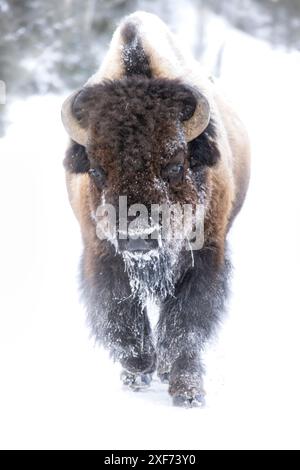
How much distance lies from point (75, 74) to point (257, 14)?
1495 centimetres

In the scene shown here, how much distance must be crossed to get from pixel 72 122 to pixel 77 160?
0.30 m

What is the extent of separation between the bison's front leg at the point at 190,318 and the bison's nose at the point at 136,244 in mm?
869

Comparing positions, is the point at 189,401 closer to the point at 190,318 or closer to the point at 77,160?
the point at 190,318

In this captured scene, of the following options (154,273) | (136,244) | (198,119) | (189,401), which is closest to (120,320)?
(154,273)

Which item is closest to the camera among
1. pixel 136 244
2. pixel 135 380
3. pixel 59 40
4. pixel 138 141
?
pixel 136 244

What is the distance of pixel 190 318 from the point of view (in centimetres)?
640

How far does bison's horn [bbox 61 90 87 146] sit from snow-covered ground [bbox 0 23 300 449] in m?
1.68

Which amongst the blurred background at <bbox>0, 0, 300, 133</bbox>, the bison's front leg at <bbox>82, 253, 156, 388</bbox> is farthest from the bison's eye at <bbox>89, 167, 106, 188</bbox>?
the blurred background at <bbox>0, 0, 300, 133</bbox>

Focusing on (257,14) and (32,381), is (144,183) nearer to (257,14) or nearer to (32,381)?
(32,381)

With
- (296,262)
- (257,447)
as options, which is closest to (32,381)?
(257,447)

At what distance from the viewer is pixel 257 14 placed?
35.0m

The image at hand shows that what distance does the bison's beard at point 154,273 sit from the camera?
6.12 metres

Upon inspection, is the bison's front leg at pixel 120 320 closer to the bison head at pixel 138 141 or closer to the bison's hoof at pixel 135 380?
the bison's hoof at pixel 135 380

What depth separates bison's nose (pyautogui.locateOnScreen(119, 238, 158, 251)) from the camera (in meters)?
5.57
